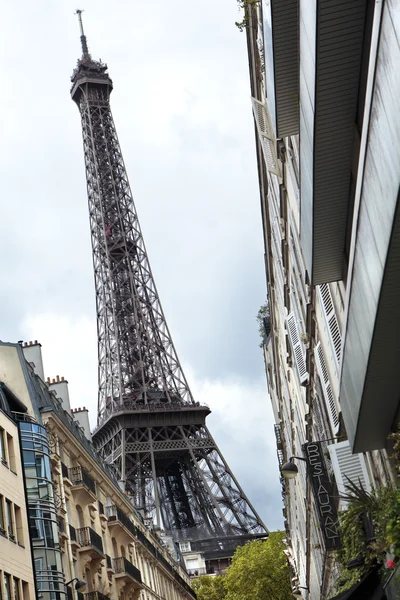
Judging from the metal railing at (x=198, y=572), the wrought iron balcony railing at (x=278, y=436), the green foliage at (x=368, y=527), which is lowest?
the green foliage at (x=368, y=527)

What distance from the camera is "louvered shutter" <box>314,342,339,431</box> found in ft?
Answer: 71.3


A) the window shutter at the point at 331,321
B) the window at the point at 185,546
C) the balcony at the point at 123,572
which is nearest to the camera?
the window shutter at the point at 331,321

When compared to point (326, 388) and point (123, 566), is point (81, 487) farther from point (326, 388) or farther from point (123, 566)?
point (326, 388)

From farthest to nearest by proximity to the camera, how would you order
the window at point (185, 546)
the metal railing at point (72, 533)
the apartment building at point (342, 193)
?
the window at point (185, 546) → the metal railing at point (72, 533) → the apartment building at point (342, 193)

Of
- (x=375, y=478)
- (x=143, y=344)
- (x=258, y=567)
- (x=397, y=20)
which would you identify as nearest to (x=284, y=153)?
(x=375, y=478)

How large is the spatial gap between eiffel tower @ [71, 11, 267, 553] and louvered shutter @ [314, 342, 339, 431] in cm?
6602

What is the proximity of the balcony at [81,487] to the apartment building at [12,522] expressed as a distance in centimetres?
705

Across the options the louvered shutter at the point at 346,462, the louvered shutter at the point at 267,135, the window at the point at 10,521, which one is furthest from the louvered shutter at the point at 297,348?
the window at the point at 10,521

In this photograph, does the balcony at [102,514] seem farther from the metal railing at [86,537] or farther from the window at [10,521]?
the window at [10,521]

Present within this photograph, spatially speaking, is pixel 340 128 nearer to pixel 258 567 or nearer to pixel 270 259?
pixel 270 259

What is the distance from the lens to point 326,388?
2217 centimetres

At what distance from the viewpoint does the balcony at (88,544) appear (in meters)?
37.0

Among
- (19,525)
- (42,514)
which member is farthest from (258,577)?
(19,525)

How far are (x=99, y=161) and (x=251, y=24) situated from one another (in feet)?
353
